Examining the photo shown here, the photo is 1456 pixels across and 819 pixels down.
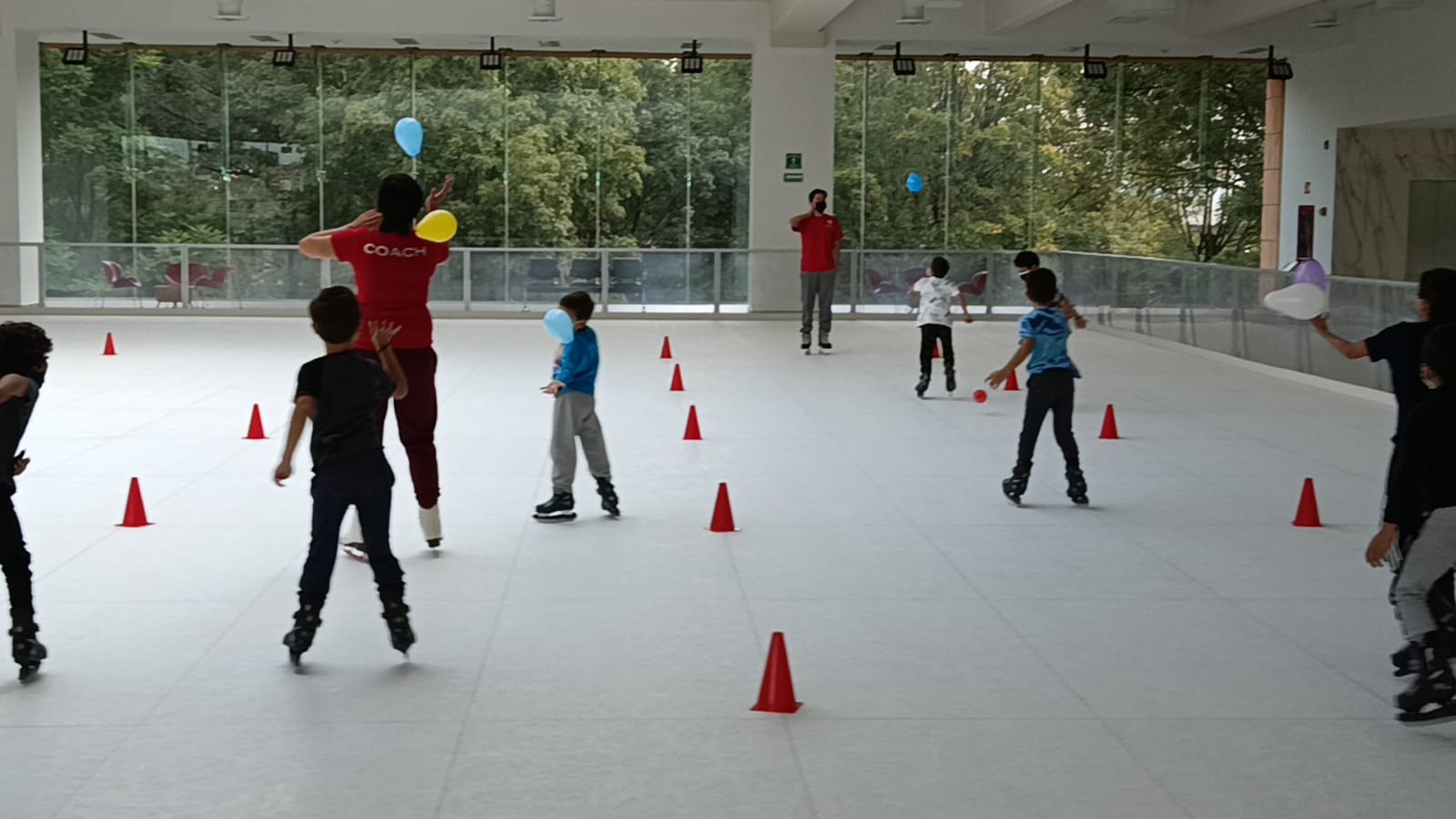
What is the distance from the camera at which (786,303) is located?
86.5 ft

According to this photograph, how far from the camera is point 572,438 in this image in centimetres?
895

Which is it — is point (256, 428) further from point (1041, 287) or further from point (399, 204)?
point (1041, 287)

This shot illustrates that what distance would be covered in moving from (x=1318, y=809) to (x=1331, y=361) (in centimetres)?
1239

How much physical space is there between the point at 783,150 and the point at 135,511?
18.6m

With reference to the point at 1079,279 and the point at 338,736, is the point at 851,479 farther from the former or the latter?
the point at 1079,279

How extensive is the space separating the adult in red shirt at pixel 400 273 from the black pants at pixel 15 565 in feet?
6.49

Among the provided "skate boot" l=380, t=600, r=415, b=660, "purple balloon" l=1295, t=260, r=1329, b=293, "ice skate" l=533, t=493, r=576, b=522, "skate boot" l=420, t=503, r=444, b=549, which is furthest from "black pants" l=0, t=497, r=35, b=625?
"purple balloon" l=1295, t=260, r=1329, b=293

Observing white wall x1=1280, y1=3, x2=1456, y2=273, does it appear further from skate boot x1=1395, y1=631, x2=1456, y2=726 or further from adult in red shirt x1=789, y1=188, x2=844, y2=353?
skate boot x1=1395, y1=631, x2=1456, y2=726

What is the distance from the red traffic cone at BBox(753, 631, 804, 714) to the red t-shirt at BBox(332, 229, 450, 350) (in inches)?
111

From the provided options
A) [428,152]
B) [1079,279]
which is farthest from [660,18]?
[1079,279]

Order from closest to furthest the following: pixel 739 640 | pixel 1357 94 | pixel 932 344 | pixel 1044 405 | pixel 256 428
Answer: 1. pixel 739 640
2. pixel 1044 405
3. pixel 256 428
4. pixel 932 344
5. pixel 1357 94

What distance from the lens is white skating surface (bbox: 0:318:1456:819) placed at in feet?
15.6

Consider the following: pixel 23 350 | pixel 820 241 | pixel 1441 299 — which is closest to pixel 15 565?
pixel 23 350

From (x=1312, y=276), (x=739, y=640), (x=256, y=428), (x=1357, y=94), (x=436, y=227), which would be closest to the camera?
(x=739, y=640)
